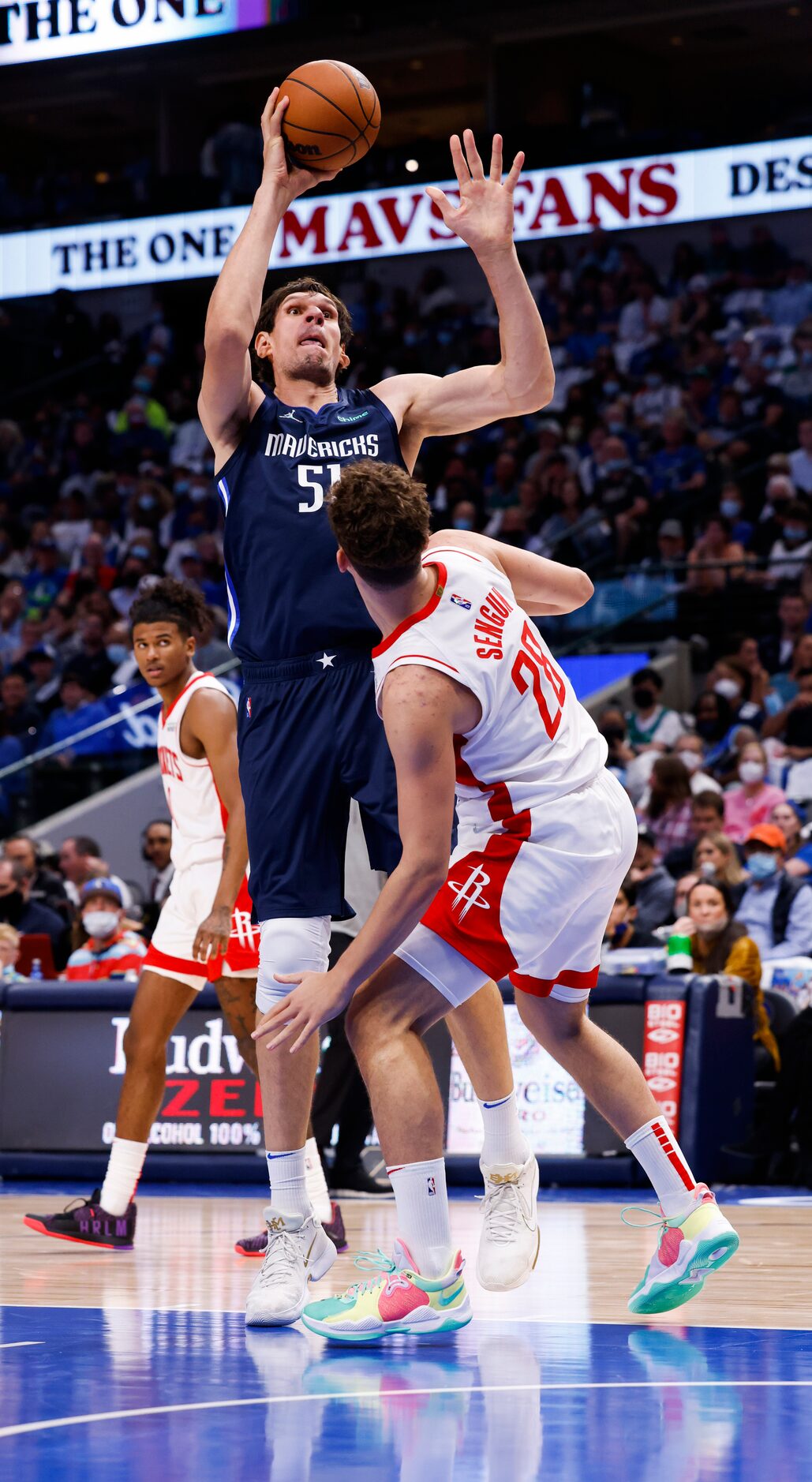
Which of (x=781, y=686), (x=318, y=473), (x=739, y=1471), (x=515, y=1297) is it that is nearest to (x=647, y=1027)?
(x=515, y=1297)

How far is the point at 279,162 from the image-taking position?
14.7 ft

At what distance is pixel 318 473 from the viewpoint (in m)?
4.42

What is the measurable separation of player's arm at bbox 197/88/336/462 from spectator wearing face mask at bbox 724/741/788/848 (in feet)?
25.7

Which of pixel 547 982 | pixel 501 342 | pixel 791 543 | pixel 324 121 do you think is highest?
pixel 791 543

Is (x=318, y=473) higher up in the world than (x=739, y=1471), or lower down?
higher up

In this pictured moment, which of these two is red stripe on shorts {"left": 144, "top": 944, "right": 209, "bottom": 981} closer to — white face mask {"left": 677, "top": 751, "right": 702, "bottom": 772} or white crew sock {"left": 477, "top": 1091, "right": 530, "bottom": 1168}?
white crew sock {"left": 477, "top": 1091, "right": 530, "bottom": 1168}

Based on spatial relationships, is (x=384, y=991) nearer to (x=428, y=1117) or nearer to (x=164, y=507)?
(x=428, y=1117)

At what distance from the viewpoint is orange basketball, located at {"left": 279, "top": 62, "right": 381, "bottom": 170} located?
14.8ft

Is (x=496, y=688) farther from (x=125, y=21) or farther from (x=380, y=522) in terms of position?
(x=125, y=21)

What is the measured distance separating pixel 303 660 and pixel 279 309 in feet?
3.00

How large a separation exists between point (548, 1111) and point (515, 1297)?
3394mm

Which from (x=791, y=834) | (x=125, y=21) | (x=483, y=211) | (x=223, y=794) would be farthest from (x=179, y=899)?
(x=125, y=21)

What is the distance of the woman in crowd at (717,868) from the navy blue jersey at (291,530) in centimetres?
541

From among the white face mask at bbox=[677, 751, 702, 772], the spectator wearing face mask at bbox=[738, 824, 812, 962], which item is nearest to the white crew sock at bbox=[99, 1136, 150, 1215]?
the spectator wearing face mask at bbox=[738, 824, 812, 962]
